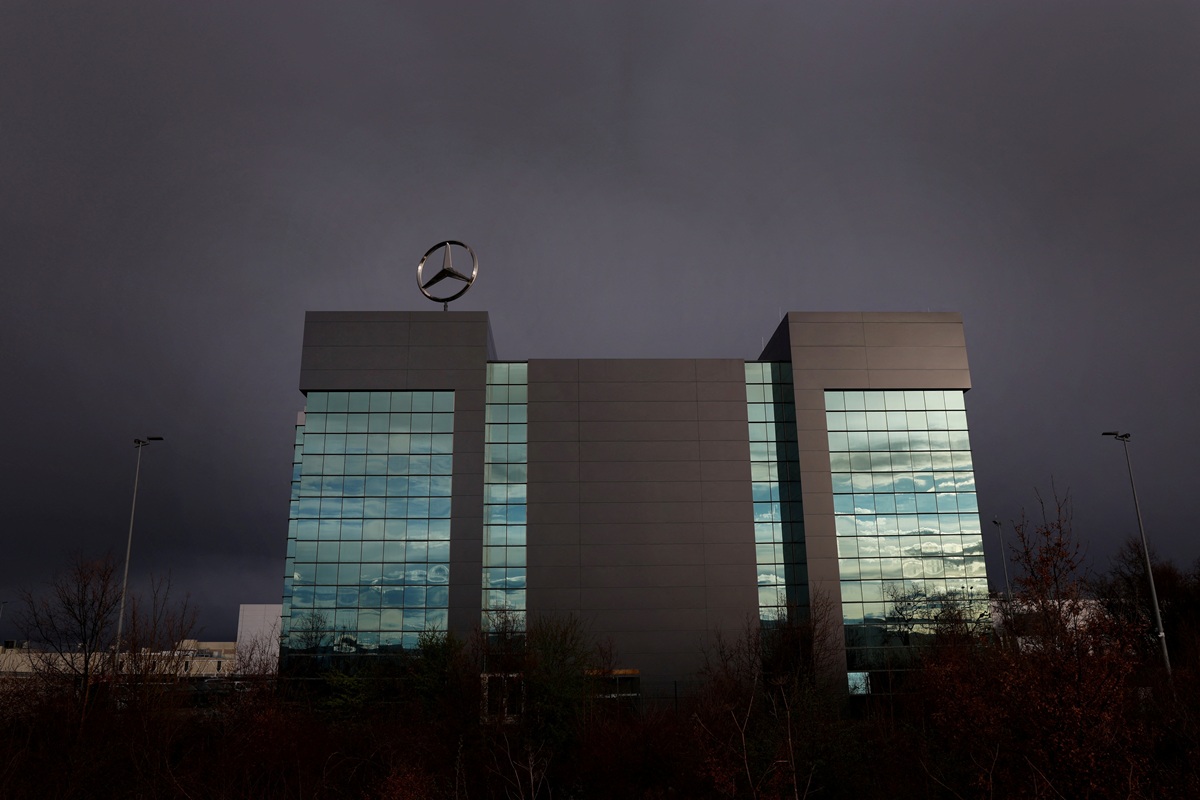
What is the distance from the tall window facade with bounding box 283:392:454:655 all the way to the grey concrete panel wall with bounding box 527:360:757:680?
5998 mm


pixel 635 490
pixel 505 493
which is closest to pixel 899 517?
pixel 635 490

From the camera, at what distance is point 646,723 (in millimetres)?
38188

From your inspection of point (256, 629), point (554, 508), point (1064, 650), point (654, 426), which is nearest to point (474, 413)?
point (554, 508)

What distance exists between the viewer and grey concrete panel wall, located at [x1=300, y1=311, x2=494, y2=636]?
57.2 m

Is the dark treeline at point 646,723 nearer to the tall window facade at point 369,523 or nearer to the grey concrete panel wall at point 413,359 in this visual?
the tall window facade at point 369,523

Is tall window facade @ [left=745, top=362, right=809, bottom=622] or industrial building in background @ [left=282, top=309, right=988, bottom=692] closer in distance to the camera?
industrial building in background @ [left=282, top=309, right=988, bottom=692]

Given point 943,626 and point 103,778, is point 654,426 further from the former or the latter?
point 103,778

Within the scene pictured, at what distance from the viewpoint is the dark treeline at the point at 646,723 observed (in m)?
18.0

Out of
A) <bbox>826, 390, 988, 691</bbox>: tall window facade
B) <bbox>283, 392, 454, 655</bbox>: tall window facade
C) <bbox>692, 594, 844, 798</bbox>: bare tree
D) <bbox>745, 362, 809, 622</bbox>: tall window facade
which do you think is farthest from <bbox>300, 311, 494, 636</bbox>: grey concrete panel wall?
<bbox>826, 390, 988, 691</bbox>: tall window facade

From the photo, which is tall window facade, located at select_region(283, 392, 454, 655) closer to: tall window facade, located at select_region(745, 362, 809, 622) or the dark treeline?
the dark treeline

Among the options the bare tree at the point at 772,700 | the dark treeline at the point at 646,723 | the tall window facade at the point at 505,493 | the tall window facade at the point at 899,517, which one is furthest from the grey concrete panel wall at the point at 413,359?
the tall window facade at the point at 899,517

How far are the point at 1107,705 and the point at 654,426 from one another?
138ft

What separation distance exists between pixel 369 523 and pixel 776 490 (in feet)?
83.3

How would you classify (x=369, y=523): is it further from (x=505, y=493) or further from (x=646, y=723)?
(x=646, y=723)
